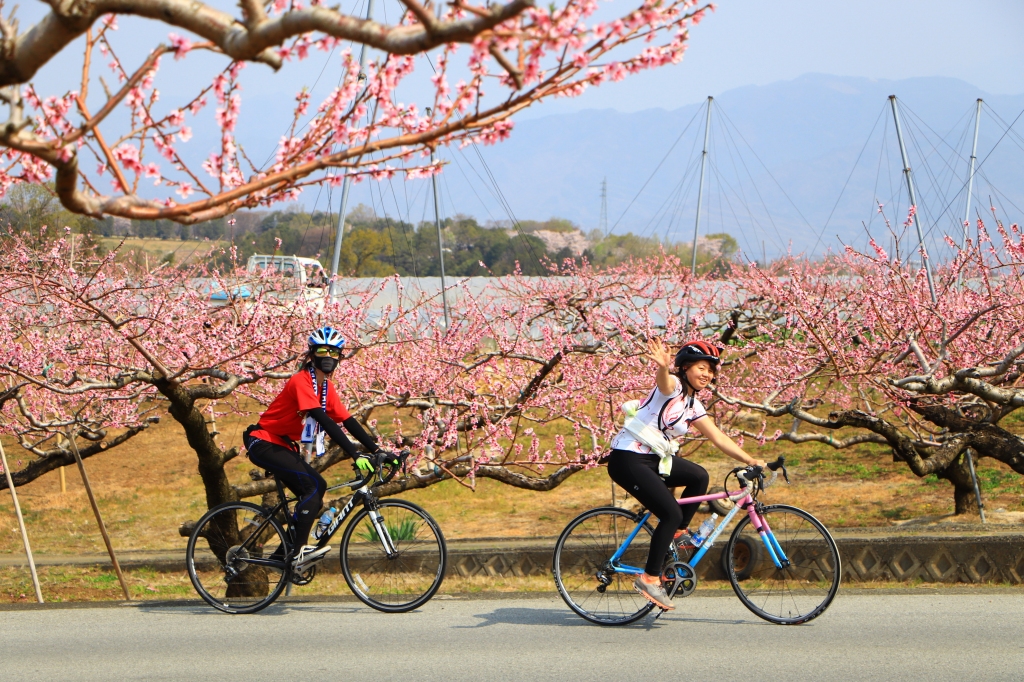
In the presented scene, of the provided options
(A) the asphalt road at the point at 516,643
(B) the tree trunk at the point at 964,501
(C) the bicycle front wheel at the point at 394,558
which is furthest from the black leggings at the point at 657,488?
(B) the tree trunk at the point at 964,501

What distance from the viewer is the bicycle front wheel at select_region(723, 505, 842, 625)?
6.68 m

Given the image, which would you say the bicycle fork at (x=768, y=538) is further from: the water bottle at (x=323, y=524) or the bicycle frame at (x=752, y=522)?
the water bottle at (x=323, y=524)

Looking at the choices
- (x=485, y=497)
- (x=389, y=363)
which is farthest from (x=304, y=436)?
(x=485, y=497)

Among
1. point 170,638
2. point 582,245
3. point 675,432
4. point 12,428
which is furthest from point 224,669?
point 582,245

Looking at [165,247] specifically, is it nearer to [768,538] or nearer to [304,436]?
[304,436]

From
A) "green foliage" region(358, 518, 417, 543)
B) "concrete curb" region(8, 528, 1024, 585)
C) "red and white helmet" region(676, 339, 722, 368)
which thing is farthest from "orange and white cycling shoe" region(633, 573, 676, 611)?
"concrete curb" region(8, 528, 1024, 585)

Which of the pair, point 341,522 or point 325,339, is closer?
point 325,339

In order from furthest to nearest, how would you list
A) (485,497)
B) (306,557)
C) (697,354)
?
(485,497)
(306,557)
(697,354)

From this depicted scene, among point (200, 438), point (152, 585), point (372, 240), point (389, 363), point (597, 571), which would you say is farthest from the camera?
point (372, 240)

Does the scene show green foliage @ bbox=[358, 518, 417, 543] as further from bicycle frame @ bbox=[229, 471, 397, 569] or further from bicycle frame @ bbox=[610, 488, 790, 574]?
bicycle frame @ bbox=[610, 488, 790, 574]

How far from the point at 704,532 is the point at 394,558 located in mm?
2310

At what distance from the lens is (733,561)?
670cm

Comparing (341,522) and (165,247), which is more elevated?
(165,247)

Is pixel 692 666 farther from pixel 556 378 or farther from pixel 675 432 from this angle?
pixel 556 378
